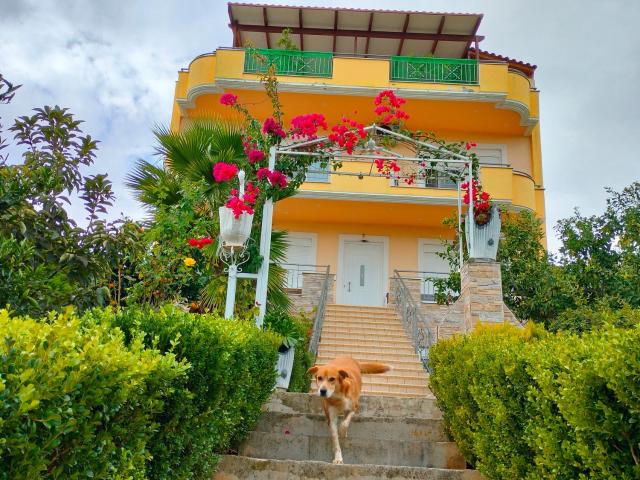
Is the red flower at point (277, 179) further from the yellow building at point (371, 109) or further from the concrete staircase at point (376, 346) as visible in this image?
the yellow building at point (371, 109)

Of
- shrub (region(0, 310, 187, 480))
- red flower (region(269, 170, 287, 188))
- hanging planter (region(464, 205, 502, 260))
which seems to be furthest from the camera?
hanging planter (region(464, 205, 502, 260))

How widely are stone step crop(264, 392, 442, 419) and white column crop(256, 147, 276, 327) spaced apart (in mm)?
1110

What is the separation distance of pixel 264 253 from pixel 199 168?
8.82 ft

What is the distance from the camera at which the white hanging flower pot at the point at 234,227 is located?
670 cm

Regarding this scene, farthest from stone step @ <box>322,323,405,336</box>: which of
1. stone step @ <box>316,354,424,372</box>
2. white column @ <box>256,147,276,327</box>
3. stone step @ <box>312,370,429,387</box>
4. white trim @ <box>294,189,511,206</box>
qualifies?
white column @ <box>256,147,276,327</box>

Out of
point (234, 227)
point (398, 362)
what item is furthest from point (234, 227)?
point (398, 362)

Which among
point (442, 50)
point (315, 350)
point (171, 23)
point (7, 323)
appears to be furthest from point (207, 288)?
point (442, 50)

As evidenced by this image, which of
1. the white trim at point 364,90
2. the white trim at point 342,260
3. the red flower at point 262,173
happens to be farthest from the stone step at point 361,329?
the white trim at point 364,90

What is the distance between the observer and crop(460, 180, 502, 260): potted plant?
8.38 metres

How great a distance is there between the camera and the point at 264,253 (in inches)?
294

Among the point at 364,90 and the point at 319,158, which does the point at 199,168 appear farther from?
the point at 364,90

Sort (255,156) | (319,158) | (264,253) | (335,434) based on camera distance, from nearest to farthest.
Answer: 1. (335,434)
2. (264,253)
3. (255,156)
4. (319,158)

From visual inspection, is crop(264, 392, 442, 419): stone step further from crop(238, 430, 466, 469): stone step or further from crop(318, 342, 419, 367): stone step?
crop(318, 342, 419, 367): stone step

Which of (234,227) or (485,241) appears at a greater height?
(485,241)
